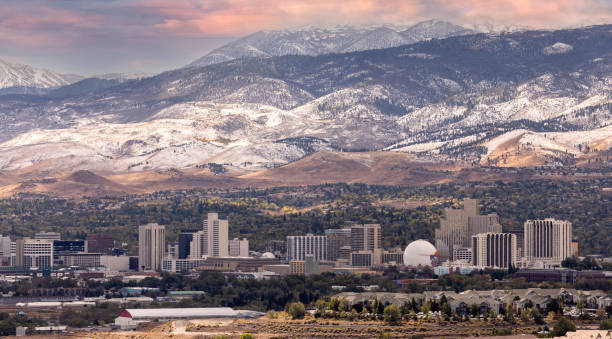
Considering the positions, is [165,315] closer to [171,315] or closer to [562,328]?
[171,315]

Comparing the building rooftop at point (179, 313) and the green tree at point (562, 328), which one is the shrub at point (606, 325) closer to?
the green tree at point (562, 328)

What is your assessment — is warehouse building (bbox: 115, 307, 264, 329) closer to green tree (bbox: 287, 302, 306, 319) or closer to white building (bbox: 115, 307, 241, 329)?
white building (bbox: 115, 307, 241, 329)

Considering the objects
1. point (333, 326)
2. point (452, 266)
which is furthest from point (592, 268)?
point (333, 326)

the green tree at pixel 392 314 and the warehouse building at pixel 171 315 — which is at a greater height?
the green tree at pixel 392 314

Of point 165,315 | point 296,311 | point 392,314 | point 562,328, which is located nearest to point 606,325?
point 562,328

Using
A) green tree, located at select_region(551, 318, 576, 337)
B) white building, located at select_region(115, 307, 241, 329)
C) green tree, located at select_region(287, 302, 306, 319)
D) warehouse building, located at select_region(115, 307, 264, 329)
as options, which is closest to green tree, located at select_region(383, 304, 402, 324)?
green tree, located at select_region(287, 302, 306, 319)

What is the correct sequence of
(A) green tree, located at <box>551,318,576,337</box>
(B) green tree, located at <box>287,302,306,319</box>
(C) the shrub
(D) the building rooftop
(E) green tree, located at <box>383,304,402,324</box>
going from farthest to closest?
(D) the building rooftop < (B) green tree, located at <box>287,302,306,319</box> < (E) green tree, located at <box>383,304,402,324</box> < (C) the shrub < (A) green tree, located at <box>551,318,576,337</box>

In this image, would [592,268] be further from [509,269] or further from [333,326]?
[333,326]

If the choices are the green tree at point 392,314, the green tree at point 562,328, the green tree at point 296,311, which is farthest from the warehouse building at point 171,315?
the green tree at point 562,328
